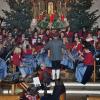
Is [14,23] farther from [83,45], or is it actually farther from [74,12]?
[83,45]

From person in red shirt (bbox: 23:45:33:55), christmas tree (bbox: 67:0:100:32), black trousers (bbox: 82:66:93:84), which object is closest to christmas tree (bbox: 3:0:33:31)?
christmas tree (bbox: 67:0:100:32)

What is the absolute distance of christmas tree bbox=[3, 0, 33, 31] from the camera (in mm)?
19141

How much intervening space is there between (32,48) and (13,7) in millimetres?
5427

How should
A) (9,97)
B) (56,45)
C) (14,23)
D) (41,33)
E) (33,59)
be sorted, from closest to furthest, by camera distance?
(9,97) < (56,45) < (33,59) < (41,33) < (14,23)

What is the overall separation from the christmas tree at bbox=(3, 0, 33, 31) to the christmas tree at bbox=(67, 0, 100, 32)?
217 cm

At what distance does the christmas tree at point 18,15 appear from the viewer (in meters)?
19.1

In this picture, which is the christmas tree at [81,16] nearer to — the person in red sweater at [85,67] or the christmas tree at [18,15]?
the christmas tree at [18,15]

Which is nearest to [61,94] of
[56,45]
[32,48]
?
[56,45]

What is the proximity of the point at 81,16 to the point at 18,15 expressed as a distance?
3084 mm

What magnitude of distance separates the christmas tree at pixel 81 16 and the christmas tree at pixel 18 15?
2.17m

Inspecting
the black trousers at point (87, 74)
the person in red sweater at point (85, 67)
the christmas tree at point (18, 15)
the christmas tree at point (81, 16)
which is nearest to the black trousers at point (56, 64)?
the person in red sweater at point (85, 67)

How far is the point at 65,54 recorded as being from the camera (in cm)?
1379

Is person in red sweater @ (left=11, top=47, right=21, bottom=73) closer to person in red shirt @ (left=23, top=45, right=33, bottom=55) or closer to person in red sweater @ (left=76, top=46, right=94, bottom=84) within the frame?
person in red shirt @ (left=23, top=45, right=33, bottom=55)

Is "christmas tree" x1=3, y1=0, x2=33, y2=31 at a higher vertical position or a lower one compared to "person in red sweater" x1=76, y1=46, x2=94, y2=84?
higher
